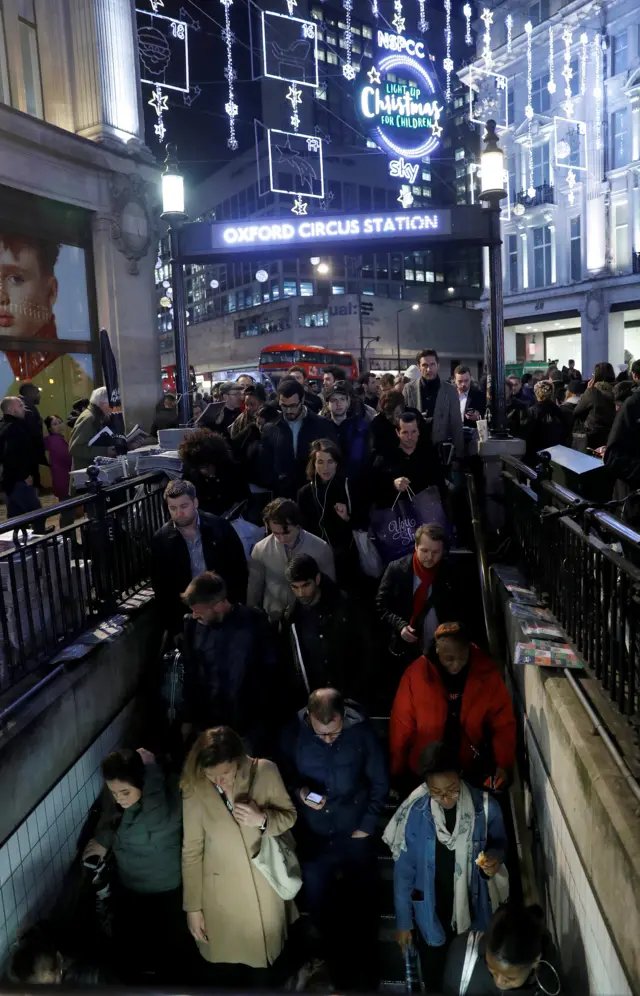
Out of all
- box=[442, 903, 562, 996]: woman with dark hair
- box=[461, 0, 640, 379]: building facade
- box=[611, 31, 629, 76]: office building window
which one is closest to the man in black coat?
box=[442, 903, 562, 996]: woman with dark hair

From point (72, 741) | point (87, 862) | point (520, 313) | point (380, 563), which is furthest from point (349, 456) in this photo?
point (520, 313)

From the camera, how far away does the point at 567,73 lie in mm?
31344

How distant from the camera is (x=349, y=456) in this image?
6.87 m

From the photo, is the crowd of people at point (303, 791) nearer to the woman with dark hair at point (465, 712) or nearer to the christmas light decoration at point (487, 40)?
the woman with dark hair at point (465, 712)

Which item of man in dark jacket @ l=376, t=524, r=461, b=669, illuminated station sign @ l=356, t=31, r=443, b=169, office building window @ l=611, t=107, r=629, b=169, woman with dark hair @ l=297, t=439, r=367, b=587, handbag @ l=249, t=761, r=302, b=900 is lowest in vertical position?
Result: handbag @ l=249, t=761, r=302, b=900

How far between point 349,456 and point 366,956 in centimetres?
410

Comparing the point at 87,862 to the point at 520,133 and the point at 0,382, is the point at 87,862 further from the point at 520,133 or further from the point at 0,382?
the point at 520,133

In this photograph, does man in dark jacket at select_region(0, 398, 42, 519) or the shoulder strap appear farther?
man in dark jacket at select_region(0, 398, 42, 519)

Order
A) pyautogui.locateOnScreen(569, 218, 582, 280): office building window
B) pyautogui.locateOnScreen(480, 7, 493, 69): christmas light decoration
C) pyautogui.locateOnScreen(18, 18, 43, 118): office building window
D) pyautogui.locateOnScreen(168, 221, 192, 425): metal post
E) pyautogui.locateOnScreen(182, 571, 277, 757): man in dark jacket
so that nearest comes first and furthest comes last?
pyautogui.locateOnScreen(182, 571, 277, 757): man in dark jacket
pyautogui.locateOnScreen(168, 221, 192, 425): metal post
pyautogui.locateOnScreen(18, 18, 43, 118): office building window
pyautogui.locateOnScreen(569, 218, 582, 280): office building window
pyautogui.locateOnScreen(480, 7, 493, 69): christmas light decoration

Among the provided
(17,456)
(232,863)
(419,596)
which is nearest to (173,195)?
(17,456)

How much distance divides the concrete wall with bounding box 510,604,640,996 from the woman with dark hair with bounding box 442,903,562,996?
0.14 meters

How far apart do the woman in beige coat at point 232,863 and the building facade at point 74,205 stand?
9.77 metres

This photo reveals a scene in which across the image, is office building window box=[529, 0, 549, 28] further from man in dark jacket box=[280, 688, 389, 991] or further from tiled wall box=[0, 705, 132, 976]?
tiled wall box=[0, 705, 132, 976]

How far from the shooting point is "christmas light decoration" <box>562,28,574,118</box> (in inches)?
1214
